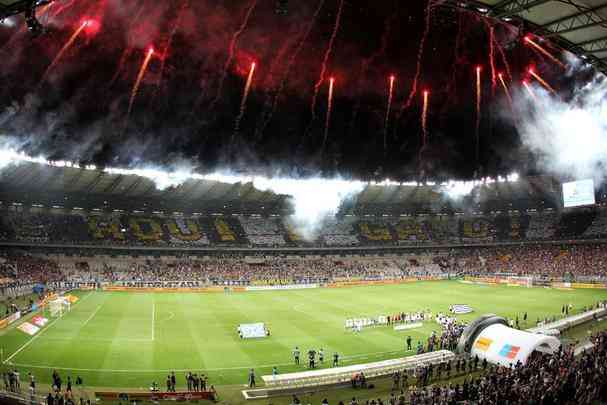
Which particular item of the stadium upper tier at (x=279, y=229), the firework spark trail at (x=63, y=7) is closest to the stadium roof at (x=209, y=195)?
the stadium upper tier at (x=279, y=229)

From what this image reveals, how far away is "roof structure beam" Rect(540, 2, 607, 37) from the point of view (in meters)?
15.4

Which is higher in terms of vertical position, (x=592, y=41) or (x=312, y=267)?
(x=592, y=41)

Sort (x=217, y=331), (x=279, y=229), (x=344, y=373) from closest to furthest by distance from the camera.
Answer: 1. (x=344, y=373)
2. (x=217, y=331)
3. (x=279, y=229)

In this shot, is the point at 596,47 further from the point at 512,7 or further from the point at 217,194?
the point at 217,194

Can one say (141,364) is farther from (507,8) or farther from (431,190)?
(431,190)

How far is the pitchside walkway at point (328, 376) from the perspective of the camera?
2223 centimetres

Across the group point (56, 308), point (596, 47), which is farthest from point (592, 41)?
point (56, 308)

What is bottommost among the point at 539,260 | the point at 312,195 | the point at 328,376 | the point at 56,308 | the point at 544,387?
the point at 328,376

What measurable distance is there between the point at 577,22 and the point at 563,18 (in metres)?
0.84

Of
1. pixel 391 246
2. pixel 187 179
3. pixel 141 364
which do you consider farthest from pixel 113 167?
pixel 391 246

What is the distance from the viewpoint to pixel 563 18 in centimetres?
1627

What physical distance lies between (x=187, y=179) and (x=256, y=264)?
17470mm

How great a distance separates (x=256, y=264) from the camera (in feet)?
244

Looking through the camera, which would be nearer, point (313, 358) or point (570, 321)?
point (313, 358)
